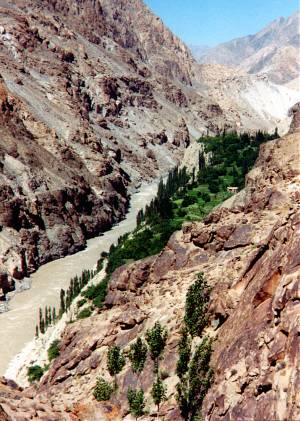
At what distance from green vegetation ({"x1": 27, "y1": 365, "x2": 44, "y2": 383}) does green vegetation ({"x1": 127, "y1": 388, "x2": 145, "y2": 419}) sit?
19.5 meters

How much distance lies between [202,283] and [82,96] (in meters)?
119

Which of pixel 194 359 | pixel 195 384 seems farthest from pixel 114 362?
pixel 195 384

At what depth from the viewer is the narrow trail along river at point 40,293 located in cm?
5538

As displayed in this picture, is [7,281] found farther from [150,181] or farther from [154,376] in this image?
[150,181]

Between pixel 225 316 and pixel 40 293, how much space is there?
48.0 m

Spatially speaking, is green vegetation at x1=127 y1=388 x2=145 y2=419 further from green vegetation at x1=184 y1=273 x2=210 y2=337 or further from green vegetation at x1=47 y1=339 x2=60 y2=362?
green vegetation at x1=47 y1=339 x2=60 y2=362

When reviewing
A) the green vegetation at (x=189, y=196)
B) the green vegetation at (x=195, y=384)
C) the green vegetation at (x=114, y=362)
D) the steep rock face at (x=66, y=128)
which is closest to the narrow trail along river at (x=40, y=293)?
the steep rock face at (x=66, y=128)

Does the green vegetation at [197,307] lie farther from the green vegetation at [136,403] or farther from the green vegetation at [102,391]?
the green vegetation at [102,391]

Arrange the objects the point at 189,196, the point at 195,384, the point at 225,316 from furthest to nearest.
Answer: the point at 189,196 < the point at 225,316 < the point at 195,384

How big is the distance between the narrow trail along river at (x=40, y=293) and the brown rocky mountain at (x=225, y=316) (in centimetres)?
1994

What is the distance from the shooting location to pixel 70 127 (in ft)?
375

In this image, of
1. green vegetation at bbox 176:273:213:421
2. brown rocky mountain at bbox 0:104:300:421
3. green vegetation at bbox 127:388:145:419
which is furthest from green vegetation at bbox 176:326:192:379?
green vegetation at bbox 127:388:145:419

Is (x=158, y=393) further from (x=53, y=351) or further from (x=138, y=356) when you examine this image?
(x=53, y=351)

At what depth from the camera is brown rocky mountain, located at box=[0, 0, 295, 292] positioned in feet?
275
